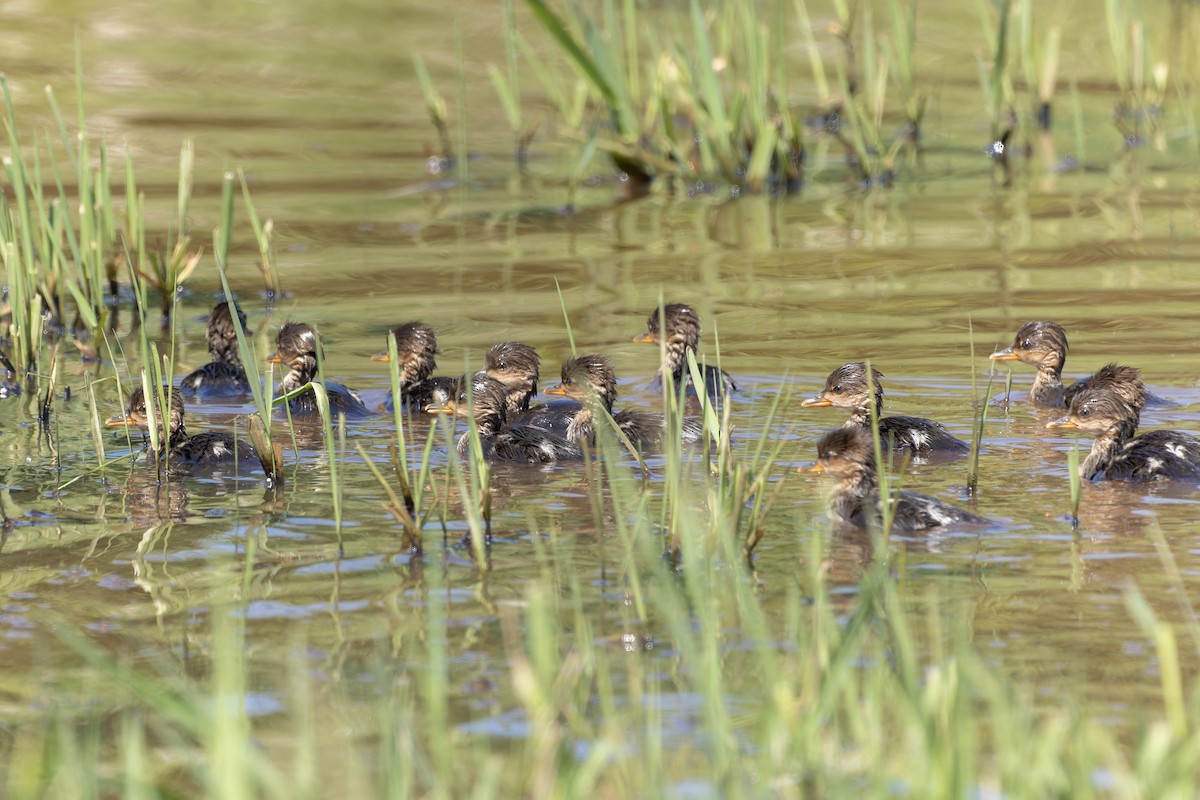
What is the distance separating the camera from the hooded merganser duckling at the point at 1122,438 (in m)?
5.11

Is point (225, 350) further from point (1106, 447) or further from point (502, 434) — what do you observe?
point (1106, 447)

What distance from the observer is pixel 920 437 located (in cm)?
554

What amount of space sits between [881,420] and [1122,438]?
757mm

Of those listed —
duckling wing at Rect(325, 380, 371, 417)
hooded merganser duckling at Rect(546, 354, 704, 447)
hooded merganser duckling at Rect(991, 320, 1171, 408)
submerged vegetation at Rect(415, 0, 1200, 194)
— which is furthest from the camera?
submerged vegetation at Rect(415, 0, 1200, 194)

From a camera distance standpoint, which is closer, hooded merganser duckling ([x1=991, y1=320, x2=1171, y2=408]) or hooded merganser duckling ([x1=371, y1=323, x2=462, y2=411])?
hooded merganser duckling ([x1=991, y1=320, x2=1171, y2=408])

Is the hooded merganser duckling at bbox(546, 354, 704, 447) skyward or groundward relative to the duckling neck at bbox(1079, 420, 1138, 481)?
skyward

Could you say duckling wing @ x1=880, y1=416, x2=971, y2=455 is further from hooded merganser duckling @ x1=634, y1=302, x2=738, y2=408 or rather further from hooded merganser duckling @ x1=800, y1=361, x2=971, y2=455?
hooded merganser duckling @ x1=634, y1=302, x2=738, y2=408

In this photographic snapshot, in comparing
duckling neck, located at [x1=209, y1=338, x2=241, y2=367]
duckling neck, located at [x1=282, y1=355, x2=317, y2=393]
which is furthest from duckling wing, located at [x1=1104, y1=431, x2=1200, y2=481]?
duckling neck, located at [x1=209, y1=338, x2=241, y2=367]

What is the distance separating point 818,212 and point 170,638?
6.08 metres

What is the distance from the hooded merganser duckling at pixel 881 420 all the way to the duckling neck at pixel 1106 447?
383 mm

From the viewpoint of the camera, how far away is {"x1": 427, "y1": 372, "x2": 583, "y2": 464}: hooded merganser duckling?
5.69 metres

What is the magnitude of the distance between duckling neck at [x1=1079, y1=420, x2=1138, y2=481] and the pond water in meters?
0.11

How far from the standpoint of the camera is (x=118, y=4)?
48.6 ft

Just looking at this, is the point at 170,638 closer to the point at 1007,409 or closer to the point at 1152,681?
the point at 1152,681
